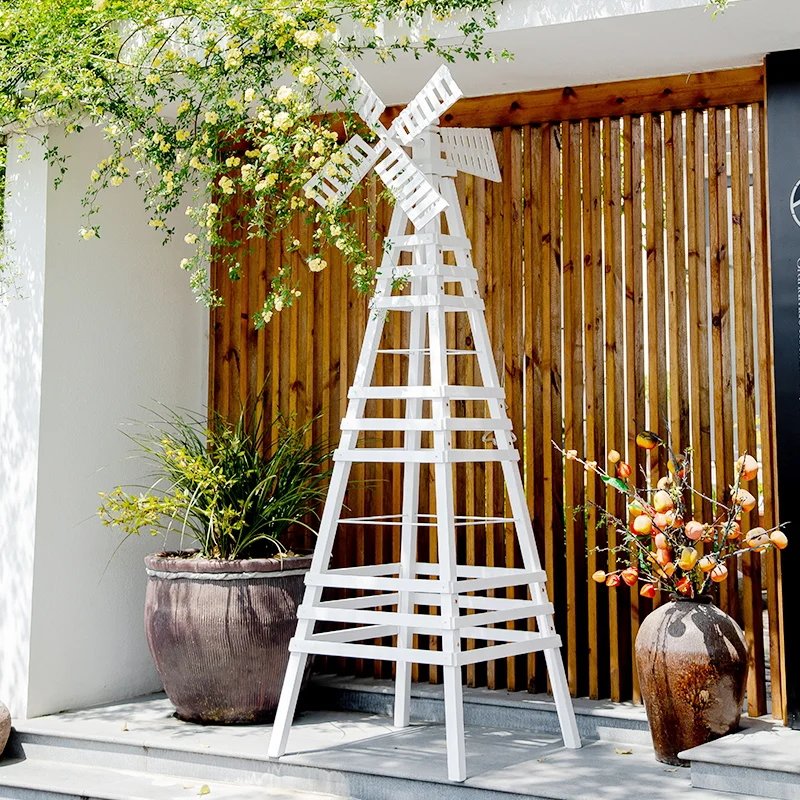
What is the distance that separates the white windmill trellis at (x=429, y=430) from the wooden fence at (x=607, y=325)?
22.2 inches

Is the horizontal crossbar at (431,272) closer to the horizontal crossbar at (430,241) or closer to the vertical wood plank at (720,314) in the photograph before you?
the horizontal crossbar at (430,241)

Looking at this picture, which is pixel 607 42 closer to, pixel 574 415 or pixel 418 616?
pixel 574 415

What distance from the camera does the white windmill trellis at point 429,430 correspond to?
3.43 meters

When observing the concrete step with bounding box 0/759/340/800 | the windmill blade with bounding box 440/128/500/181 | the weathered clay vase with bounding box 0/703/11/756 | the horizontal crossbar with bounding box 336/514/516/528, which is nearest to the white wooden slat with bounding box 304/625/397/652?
the horizontal crossbar with bounding box 336/514/516/528

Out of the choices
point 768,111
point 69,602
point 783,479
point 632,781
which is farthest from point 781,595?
point 69,602

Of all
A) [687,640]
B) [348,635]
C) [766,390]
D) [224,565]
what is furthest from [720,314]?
[224,565]

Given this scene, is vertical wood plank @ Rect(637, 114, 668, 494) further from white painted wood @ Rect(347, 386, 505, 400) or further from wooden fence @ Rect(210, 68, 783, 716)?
white painted wood @ Rect(347, 386, 505, 400)

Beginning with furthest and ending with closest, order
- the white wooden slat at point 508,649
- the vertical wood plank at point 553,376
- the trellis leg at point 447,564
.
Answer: the vertical wood plank at point 553,376
the white wooden slat at point 508,649
the trellis leg at point 447,564

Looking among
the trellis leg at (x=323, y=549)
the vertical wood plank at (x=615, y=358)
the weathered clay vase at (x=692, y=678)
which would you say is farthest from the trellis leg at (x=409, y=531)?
the weathered clay vase at (x=692, y=678)

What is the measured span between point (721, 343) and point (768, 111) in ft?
2.87

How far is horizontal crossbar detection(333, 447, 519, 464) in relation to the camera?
3447 millimetres

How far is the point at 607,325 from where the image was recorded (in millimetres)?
4254

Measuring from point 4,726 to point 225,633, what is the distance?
863 mm

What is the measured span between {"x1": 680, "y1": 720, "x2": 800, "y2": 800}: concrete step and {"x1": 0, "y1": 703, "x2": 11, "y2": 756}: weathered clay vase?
7.88 feet
